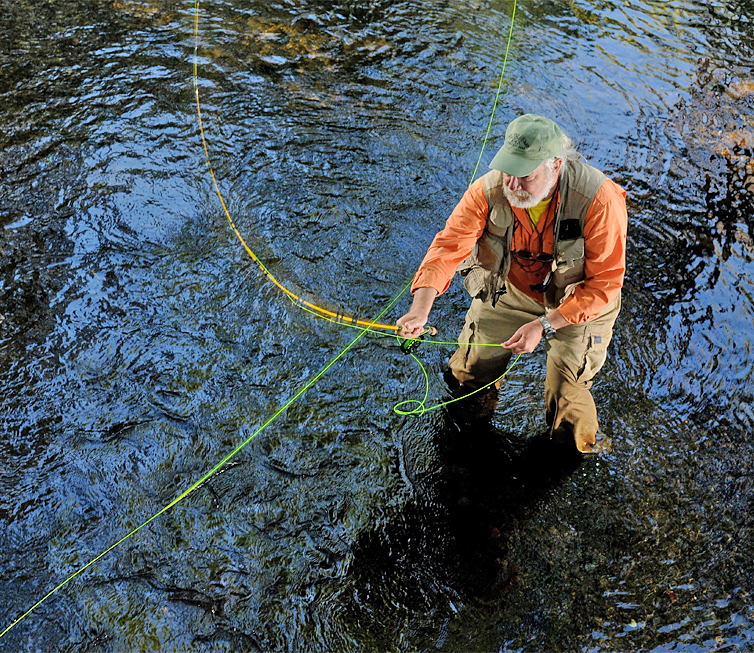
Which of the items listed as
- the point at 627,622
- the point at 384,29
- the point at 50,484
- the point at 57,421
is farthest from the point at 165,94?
the point at 627,622

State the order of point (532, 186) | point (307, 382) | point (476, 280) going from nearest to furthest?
1. point (532, 186)
2. point (476, 280)
3. point (307, 382)

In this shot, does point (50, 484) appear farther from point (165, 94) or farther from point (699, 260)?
point (699, 260)

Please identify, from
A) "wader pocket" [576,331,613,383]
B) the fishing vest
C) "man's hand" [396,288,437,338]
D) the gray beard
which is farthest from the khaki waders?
the gray beard

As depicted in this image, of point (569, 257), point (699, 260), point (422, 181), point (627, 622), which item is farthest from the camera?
point (422, 181)

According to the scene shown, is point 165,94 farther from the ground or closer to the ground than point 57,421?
farther from the ground

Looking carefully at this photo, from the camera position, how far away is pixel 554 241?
305 cm

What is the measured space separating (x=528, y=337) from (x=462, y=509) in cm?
115

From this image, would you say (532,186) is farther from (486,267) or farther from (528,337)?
(528,337)

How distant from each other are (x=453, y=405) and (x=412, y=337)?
3.43 feet

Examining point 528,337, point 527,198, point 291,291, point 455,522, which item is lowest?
point 455,522

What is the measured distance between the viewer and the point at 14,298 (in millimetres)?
4559

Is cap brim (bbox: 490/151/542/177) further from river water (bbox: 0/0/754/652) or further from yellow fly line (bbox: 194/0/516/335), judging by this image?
river water (bbox: 0/0/754/652)

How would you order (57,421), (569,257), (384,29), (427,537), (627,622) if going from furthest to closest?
(384,29) → (57,421) → (427,537) → (627,622) → (569,257)

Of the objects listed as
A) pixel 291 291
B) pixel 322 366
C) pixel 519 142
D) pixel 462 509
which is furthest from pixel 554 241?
pixel 291 291
